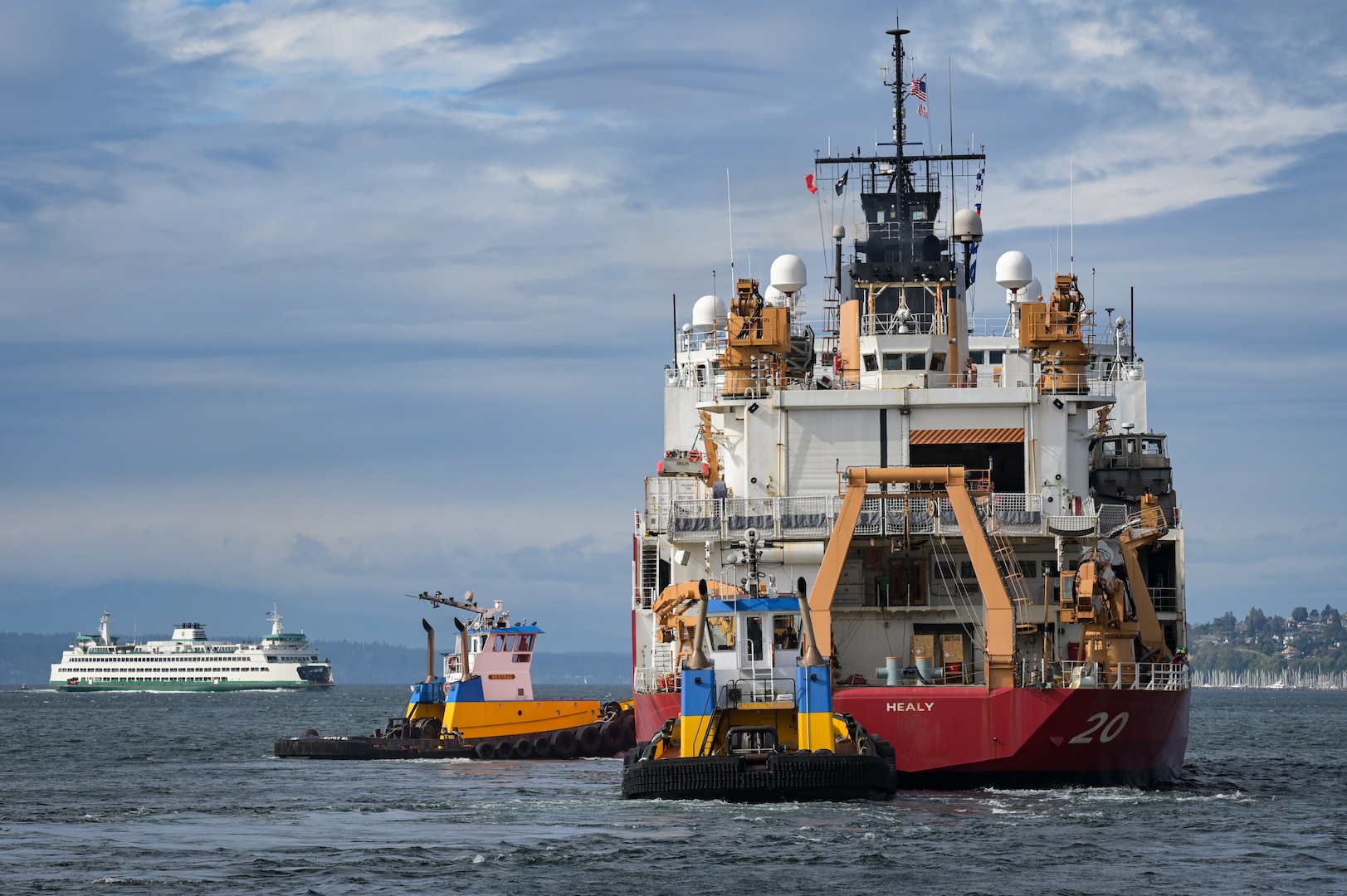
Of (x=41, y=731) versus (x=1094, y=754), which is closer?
(x=1094, y=754)

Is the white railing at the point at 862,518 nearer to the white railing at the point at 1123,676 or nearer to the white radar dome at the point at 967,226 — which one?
the white railing at the point at 1123,676

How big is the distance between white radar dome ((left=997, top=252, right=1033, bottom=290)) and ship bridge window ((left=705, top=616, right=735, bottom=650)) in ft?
74.8

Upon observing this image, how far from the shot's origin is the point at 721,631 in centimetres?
3772

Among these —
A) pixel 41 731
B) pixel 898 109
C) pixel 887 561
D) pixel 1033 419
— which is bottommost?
pixel 41 731

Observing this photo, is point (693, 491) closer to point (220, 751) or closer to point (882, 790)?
point (882, 790)

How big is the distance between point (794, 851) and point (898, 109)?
97.0 ft

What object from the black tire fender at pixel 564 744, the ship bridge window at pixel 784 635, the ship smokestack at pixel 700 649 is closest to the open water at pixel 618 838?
the ship smokestack at pixel 700 649

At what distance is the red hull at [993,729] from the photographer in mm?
38531

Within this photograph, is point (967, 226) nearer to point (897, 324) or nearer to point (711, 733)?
point (897, 324)

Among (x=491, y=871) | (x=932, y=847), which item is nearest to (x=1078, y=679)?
(x=932, y=847)

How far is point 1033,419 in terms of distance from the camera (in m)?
44.8

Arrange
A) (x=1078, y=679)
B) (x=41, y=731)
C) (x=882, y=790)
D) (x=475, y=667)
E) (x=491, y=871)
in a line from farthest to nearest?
(x=41, y=731)
(x=475, y=667)
(x=1078, y=679)
(x=882, y=790)
(x=491, y=871)

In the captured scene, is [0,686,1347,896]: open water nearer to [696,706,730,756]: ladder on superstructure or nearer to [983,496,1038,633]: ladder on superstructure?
[696,706,730,756]: ladder on superstructure

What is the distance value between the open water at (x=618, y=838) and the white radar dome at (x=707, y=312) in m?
19.9
